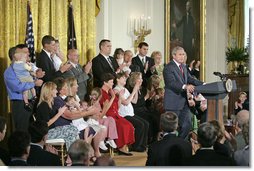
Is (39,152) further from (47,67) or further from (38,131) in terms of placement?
(47,67)

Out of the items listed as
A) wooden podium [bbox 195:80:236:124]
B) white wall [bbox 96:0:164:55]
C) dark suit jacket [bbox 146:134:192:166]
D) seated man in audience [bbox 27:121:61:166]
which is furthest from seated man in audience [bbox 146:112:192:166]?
white wall [bbox 96:0:164:55]

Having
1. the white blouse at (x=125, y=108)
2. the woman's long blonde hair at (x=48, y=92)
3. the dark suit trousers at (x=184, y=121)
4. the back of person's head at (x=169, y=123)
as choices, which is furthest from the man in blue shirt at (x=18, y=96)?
the back of person's head at (x=169, y=123)

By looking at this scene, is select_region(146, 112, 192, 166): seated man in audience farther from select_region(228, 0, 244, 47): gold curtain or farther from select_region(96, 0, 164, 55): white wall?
select_region(228, 0, 244, 47): gold curtain

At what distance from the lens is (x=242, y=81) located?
1162 cm

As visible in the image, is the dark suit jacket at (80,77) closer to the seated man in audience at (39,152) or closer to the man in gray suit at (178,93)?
the man in gray suit at (178,93)

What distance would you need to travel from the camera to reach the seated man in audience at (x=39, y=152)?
549 cm

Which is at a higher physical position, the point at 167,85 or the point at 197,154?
the point at 167,85

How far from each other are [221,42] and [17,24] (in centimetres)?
610

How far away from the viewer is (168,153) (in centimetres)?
538

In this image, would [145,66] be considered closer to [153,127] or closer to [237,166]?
[153,127]

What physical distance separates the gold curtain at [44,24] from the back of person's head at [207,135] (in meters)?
4.67

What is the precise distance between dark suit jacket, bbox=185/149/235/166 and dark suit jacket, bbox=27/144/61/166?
1.35 m

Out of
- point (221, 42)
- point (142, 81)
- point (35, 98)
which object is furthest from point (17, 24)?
point (221, 42)

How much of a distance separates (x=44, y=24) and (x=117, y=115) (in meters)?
2.36
